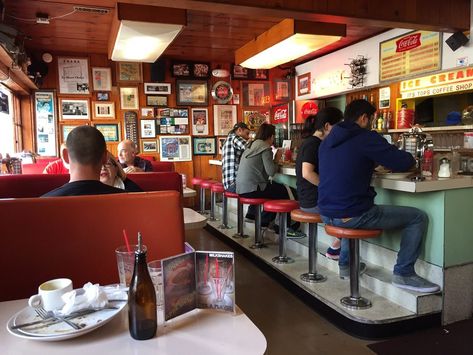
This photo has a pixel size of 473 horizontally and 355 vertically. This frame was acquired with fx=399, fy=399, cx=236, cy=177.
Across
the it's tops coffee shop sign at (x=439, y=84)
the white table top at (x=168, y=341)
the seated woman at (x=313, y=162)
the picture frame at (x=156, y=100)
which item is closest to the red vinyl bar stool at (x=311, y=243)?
the seated woman at (x=313, y=162)

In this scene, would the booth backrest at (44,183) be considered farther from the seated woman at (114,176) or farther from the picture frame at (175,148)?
the picture frame at (175,148)

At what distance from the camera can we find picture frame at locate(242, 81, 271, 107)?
741cm

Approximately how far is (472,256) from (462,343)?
65cm

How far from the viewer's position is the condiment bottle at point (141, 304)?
103 centimetres

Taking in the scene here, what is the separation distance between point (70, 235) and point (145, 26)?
9.49 ft

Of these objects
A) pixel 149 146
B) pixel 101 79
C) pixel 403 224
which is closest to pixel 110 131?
pixel 149 146

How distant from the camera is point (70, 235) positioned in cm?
161

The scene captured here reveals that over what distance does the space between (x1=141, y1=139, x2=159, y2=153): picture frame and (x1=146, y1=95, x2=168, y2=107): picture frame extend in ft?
2.08

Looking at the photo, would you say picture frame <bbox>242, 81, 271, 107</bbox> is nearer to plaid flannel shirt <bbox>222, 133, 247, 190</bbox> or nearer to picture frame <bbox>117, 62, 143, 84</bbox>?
picture frame <bbox>117, 62, 143, 84</bbox>

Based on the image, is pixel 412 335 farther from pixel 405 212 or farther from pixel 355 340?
pixel 405 212

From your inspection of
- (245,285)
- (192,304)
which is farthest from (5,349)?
(245,285)

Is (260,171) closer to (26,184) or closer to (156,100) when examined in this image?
(26,184)

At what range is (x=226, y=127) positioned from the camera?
7312mm

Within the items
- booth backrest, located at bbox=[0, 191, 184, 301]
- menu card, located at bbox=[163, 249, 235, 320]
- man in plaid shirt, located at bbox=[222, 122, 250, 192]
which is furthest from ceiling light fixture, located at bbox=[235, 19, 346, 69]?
menu card, located at bbox=[163, 249, 235, 320]
